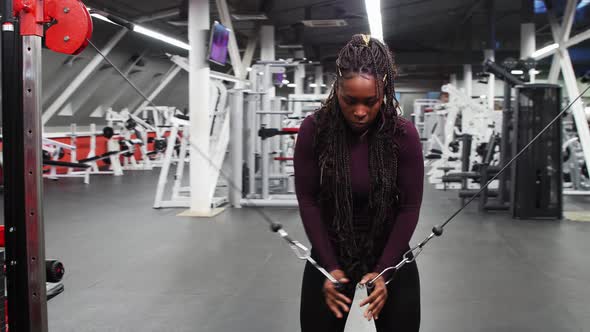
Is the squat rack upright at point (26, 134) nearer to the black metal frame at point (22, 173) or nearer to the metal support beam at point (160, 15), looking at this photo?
the black metal frame at point (22, 173)

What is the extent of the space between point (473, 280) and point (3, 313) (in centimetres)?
249

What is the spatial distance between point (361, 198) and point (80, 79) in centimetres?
937

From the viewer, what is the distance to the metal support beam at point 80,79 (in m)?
9.56

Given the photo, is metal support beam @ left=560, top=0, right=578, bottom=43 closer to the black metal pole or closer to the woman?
the woman

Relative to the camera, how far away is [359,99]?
1.17 m

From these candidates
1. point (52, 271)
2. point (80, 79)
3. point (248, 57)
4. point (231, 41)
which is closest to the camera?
point (52, 271)

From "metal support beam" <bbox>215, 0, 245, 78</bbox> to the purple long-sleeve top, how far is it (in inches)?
204

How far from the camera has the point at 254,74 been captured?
6.23m

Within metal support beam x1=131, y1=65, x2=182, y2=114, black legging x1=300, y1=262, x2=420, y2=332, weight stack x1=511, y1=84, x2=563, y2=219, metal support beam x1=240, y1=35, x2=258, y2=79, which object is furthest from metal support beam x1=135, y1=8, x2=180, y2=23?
black legging x1=300, y1=262, x2=420, y2=332

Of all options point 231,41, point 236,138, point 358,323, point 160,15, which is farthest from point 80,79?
point 358,323

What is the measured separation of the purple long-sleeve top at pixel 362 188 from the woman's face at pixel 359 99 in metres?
0.07

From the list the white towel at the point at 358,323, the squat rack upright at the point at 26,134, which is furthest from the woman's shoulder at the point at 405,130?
the white towel at the point at 358,323

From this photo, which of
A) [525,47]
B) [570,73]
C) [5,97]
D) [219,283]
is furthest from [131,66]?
[5,97]

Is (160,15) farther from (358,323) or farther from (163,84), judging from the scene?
(358,323)
